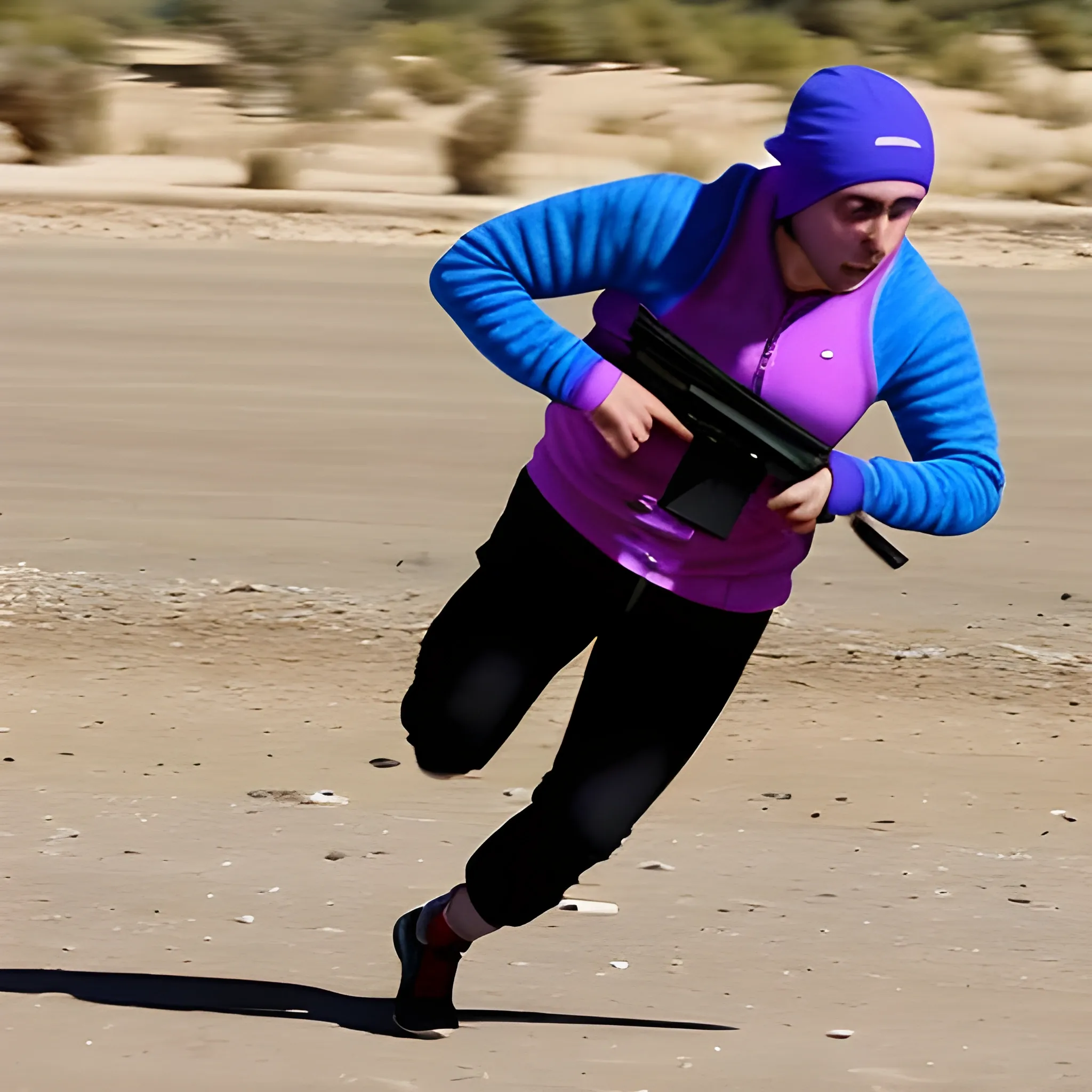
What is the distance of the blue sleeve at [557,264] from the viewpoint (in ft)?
11.3

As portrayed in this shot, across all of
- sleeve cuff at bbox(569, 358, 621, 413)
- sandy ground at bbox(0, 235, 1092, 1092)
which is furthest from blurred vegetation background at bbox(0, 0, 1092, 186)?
sleeve cuff at bbox(569, 358, 621, 413)

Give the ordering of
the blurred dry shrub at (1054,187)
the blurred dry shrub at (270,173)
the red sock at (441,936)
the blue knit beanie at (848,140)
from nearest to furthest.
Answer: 1. the blue knit beanie at (848,140)
2. the red sock at (441,936)
3. the blurred dry shrub at (270,173)
4. the blurred dry shrub at (1054,187)

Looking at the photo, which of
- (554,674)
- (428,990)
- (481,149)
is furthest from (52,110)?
(554,674)

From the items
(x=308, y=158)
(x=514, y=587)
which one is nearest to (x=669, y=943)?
(x=514, y=587)

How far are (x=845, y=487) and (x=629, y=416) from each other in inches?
13.3

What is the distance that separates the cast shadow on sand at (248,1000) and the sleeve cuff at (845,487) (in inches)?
48.1

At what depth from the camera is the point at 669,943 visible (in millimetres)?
4750

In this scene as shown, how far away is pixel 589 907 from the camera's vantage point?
4.97 meters

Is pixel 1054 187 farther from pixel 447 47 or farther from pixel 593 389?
pixel 593 389

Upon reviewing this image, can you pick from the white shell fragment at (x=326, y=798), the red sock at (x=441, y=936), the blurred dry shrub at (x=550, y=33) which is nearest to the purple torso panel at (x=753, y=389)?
the red sock at (x=441, y=936)

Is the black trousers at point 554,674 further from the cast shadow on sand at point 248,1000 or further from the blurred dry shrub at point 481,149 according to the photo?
the blurred dry shrub at point 481,149

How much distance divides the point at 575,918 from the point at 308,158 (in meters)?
17.3

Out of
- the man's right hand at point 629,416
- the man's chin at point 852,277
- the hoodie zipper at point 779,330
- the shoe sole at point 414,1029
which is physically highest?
the man's chin at point 852,277

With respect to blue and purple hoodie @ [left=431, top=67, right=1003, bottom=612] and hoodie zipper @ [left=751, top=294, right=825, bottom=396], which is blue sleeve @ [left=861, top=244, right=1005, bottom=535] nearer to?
blue and purple hoodie @ [left=431, top=67, right=1003, bottom=612]
